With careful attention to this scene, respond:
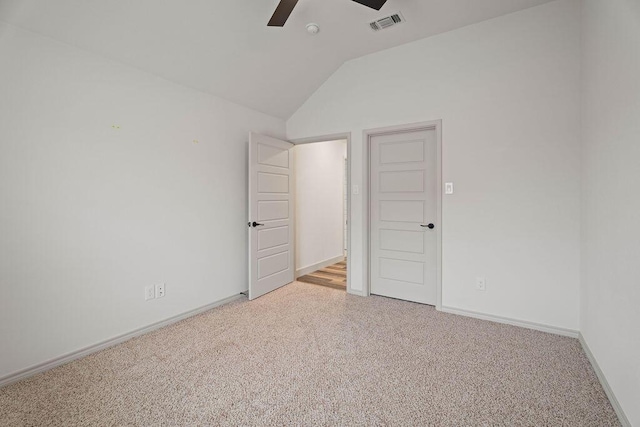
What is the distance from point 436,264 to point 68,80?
362 centimetres

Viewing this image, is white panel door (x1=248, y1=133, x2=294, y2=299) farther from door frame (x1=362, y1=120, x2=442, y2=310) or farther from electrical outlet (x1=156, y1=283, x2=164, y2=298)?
door frame (x1=362, y1=120, x2=442, y2=310)

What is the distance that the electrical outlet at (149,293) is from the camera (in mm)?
2698

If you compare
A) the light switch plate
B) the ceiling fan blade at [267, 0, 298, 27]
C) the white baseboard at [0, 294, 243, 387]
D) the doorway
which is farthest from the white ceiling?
the white baseboard at [0, 294, 243, 387]

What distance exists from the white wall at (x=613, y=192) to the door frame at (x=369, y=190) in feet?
3.73

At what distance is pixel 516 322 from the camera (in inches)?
109

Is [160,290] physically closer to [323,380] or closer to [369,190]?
[323,380]

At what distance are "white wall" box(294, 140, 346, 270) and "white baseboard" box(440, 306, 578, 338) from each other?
2326mm

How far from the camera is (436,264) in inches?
126

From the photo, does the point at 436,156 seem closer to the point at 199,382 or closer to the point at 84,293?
A: the point at 199,382

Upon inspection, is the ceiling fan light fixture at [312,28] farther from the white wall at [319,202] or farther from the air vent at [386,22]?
the white wall at [319,202]

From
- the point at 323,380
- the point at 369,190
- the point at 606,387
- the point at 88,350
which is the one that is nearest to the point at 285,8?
the point at 369,190

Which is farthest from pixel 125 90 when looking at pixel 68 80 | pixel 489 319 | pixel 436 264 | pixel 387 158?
pixel 489 319

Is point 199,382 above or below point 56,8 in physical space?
below

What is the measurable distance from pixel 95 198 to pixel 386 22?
10.0ft
